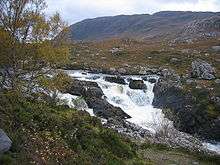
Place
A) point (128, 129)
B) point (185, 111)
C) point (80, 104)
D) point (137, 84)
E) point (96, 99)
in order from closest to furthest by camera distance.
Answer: point (128, 129), point (185, 111), point (80, 104), point (96, 99), point (137, 84)

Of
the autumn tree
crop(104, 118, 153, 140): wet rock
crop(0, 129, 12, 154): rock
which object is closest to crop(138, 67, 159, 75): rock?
crop(104, 118, 153, 140): wet rock

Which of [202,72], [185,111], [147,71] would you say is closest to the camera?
[185,111]

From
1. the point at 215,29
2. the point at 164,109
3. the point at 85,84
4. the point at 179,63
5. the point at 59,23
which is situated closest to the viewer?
the point at 59,23

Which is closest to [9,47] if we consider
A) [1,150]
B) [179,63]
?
[1,150]

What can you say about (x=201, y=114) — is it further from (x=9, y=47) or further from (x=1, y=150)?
(x=1, y=150)

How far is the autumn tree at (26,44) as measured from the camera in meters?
34.1

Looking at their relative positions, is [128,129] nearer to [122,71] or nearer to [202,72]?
[202,72]

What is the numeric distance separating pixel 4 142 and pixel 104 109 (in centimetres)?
3938

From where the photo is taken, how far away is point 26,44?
3478cm

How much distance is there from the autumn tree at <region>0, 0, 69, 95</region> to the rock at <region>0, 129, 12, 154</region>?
15290 millimetres

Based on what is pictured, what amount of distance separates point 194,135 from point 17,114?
1326 inches

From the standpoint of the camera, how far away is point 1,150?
54.8ft

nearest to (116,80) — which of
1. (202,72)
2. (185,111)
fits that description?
(202,72)

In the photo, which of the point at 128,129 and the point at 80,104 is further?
the point at 80,104
